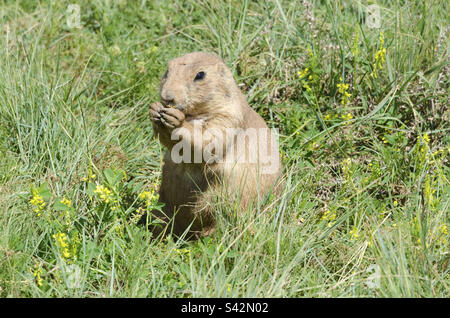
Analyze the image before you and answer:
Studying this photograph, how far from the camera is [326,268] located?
13.3 ft

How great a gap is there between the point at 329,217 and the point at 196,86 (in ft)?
3.88

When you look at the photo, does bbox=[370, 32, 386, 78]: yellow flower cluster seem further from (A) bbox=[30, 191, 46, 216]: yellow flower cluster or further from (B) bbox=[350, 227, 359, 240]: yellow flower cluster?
(A) bbox=[30, 191, 46, 216]: yellow flower cluster

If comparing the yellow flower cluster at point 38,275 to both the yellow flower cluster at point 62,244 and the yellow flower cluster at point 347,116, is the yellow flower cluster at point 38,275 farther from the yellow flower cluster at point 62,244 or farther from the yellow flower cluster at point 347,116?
the yellow flower cluster at point 347,116

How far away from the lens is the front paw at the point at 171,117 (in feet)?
13.6

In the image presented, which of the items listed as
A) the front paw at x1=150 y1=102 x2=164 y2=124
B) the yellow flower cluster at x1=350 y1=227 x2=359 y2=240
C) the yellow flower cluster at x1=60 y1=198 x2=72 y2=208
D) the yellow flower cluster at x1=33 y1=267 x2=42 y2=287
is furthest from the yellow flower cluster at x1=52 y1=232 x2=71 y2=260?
the yellow flower cluster at x1=350 y1=227 x2=359 y2=240

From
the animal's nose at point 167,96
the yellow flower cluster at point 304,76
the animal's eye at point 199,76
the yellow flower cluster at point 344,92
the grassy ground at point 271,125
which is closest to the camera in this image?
the grassy ground at point 271,125

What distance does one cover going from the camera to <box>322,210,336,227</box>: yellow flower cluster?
14.0 feet

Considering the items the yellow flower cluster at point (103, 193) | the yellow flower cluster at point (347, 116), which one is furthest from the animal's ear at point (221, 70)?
the yellow flower cluster at point (347, 116)

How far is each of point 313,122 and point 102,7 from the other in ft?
8.24

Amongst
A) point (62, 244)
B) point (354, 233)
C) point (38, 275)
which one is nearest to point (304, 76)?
point (354, 233)

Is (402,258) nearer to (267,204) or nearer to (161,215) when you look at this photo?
(267,204)

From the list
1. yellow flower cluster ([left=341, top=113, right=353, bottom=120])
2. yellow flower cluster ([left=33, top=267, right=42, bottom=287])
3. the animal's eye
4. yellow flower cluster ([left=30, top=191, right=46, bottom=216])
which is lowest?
yellow flower cluster ([left=33, top=267, right=42, bottom=287])

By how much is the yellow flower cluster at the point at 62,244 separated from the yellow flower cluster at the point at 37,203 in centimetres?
25

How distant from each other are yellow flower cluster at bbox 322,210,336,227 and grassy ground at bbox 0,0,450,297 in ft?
0.08
